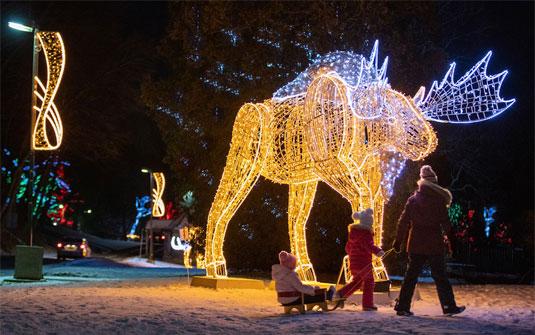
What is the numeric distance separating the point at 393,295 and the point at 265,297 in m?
2.35

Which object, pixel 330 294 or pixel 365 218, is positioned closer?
pixel 330 294

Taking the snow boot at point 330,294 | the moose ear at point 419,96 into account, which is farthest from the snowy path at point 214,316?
→ the moose ear at point 419,96

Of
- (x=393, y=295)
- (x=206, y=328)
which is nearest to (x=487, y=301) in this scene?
(x=393, y=295)

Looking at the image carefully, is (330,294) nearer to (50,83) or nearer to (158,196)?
(50,83)

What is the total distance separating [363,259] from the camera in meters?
10.6

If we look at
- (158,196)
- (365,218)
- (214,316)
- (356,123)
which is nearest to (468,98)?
(356,123)

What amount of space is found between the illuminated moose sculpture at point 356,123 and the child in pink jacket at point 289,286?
1.80 metres

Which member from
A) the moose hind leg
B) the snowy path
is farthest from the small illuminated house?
the snowy path

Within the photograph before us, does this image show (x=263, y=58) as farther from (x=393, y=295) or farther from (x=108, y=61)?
(x=108, y=61)

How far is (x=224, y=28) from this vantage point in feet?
73.3

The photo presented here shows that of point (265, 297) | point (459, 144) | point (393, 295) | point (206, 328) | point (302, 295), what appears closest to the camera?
point (206, 328)

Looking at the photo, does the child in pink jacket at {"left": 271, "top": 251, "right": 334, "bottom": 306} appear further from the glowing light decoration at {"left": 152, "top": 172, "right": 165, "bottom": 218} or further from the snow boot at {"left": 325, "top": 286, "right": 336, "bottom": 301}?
the glowing light decoration at {"left": 152, "top": 172, "right": 165, "bottom": 218}

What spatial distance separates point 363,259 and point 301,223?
3.81 m

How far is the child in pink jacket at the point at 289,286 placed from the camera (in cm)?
1009
